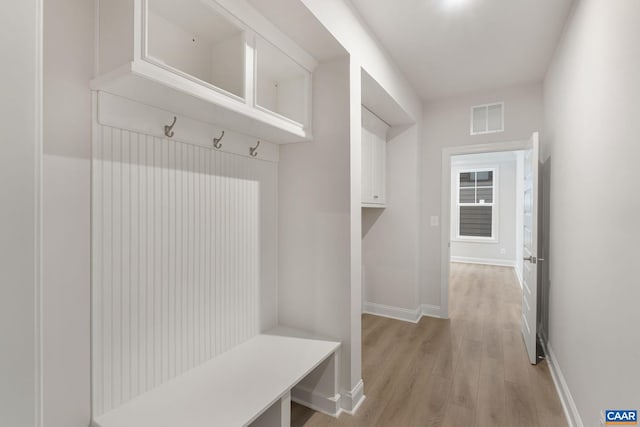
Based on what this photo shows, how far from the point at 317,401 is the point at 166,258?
4.43 ft

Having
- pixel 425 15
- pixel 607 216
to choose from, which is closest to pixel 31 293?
pixel 607 216

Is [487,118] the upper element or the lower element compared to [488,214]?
upper

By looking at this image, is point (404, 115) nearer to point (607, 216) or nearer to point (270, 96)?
point (270, 96)

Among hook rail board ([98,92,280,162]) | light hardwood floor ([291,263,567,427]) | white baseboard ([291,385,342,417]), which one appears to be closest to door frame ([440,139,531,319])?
light hardwood floor ([291,263,567,427])

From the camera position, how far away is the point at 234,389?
153 cm

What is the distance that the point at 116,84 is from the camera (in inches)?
47.6

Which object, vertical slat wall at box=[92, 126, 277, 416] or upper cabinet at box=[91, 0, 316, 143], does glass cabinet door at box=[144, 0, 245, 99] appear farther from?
vertical slat wall at box=[92, 126, 277, 416]

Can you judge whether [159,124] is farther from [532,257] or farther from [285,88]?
[532,257]

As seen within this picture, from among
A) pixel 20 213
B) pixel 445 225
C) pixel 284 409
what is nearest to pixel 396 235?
pixel 445 225

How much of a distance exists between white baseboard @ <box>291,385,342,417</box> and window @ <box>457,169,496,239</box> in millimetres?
6443

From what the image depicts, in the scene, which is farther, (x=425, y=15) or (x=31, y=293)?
(x=425, y=15)

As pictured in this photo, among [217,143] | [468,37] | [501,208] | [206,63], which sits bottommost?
[501,208]

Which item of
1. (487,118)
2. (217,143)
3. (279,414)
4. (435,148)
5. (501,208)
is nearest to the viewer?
(279,414)

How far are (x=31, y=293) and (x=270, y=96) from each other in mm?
1764
